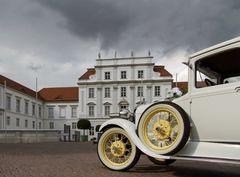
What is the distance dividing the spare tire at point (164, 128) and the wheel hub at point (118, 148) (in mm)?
636

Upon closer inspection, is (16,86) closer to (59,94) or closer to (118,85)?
(59,94)

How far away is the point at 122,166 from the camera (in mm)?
7637

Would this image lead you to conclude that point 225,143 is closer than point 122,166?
Yes

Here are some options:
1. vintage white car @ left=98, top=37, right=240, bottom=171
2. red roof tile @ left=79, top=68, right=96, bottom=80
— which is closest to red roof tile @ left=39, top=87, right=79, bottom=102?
red roof tile @ left=79, top=68, right=96, bottom=80

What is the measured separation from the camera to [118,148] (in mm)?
7816

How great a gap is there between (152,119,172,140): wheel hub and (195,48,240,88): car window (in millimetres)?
897

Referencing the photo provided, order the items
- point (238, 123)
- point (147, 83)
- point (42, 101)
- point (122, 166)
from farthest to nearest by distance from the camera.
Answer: point (42, 101) → point (147, 83) → point (122, 166) → point (238, 123)

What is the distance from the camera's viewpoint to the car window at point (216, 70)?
6605mm

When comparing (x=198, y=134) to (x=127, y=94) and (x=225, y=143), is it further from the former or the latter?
(x=127, y=94)

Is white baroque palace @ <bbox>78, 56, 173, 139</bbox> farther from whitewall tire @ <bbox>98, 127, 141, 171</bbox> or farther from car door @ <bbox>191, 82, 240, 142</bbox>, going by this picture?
car door @ <bbox>191, 82, 240, 142</bbox>

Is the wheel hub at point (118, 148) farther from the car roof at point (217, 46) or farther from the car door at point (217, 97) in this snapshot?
the car roof at point (217, 46)

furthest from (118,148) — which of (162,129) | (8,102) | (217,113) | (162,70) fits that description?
(162,70)

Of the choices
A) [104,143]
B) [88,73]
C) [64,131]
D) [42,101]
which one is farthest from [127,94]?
[104,143]

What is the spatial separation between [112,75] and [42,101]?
67.7 feet
